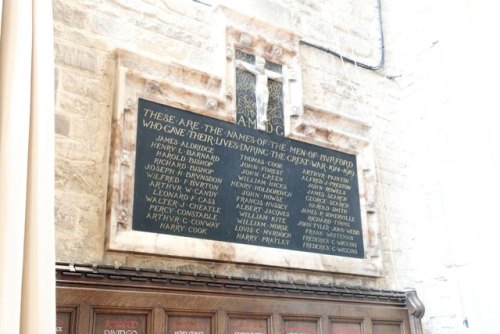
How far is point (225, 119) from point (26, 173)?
6.93ft

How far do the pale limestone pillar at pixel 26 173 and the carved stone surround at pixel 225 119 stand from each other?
137cm

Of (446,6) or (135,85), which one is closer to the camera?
(135,85)

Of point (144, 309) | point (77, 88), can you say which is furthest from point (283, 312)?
point (77, 88)

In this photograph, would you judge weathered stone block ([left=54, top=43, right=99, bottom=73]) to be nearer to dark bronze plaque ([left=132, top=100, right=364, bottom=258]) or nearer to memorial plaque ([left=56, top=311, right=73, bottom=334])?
dark bronze plaque ([left=132, top=100, right=364, bottom=258])

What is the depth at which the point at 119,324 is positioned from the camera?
2625 millimetres

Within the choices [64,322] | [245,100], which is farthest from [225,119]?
[64,322]

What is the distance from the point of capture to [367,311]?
3.59 metres

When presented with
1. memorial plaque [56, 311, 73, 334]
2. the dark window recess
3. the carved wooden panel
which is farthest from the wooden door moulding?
the dark window recess

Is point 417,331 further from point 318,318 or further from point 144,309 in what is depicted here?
point 144,309

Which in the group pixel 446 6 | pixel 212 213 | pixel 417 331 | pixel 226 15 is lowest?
pixel 417 331

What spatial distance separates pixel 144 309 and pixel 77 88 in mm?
1264

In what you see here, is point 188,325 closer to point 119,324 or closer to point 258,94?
point 119,324

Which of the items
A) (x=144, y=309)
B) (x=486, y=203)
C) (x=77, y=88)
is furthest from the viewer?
(x=486, y=203)

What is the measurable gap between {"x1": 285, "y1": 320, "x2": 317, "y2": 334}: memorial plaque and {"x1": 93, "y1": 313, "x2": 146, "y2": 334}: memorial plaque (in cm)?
93
